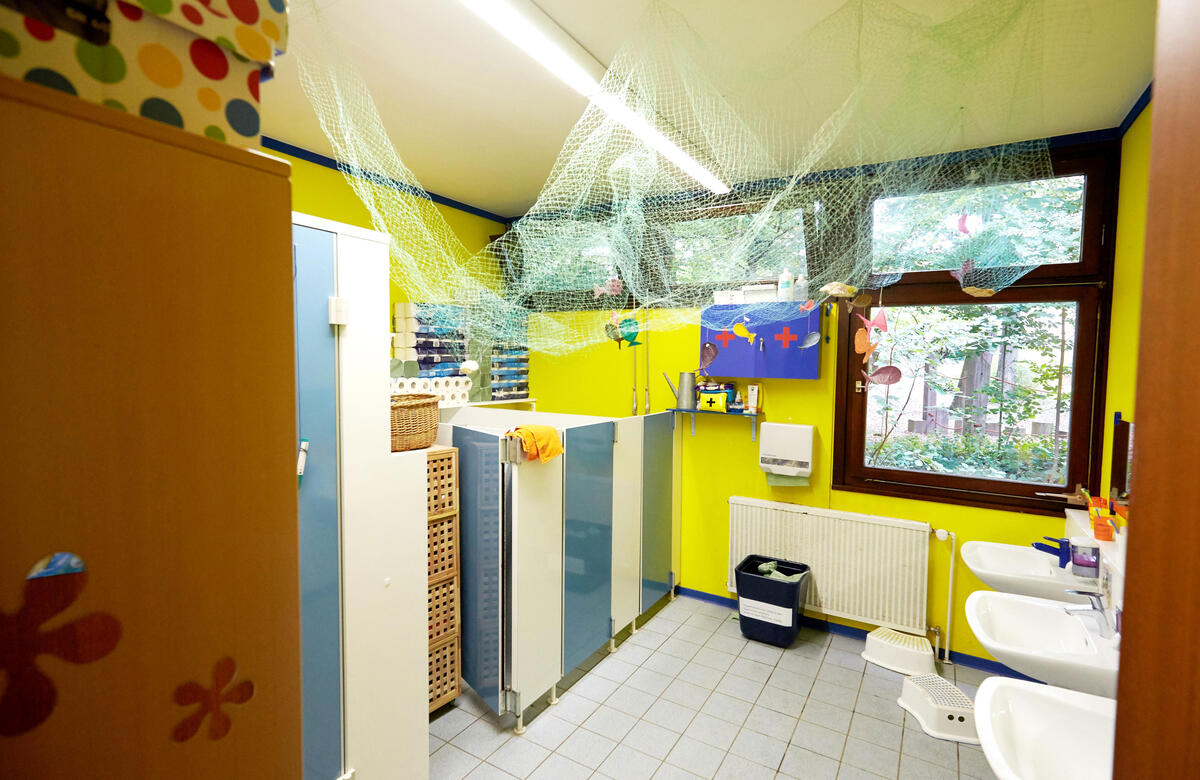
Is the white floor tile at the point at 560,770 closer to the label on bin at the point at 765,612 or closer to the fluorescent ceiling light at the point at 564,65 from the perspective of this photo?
the label on bin at the point at 765,612

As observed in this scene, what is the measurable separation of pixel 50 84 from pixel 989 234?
6.76ft

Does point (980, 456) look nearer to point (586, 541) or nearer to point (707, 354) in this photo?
point (707, 354)

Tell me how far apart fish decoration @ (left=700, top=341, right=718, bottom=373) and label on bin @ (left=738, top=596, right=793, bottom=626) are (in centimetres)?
145

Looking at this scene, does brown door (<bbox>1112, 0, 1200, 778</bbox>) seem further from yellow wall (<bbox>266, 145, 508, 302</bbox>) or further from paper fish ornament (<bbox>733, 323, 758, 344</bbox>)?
yellow wall (<bbox>266, 145, 508, 302</bbox>)

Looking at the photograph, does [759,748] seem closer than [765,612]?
Yes

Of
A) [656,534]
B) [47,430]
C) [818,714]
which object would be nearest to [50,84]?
[47,430]

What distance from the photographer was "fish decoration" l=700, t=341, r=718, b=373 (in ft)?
11.3

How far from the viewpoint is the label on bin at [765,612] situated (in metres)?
3.07

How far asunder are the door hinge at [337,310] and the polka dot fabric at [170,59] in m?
1.12

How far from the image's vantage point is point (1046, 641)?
1913 mm

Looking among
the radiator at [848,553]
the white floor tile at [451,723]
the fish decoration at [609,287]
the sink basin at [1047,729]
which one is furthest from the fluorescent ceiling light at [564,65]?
the white floor tile at [451,723]

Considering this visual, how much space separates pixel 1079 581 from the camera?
7.17 ft

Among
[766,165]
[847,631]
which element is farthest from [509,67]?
[847,631]

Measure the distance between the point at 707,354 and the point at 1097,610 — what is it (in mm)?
2171
